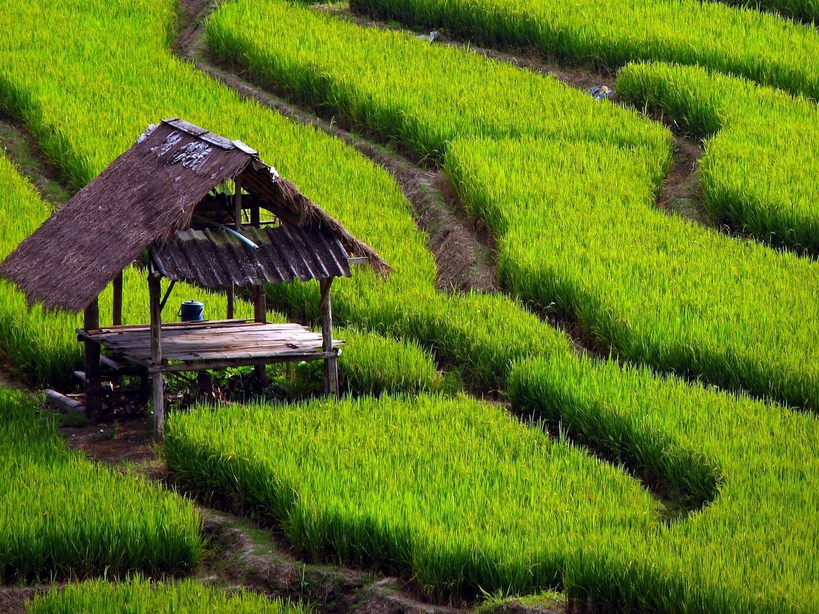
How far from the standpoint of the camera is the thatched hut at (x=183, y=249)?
7352 millimetres

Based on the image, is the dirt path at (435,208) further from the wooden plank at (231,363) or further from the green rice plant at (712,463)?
the wooden plank at (231,363)

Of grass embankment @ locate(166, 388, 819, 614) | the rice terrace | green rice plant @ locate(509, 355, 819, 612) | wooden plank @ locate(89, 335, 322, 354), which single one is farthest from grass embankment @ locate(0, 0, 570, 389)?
wooden plank @ locate(89, 335, 322, 354)

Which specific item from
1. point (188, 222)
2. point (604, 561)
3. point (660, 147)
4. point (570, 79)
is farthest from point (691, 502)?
point (570, 79)

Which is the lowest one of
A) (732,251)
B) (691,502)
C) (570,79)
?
(691,502)

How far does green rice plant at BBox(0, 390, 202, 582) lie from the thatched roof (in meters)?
1.10

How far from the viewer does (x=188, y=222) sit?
724 cm

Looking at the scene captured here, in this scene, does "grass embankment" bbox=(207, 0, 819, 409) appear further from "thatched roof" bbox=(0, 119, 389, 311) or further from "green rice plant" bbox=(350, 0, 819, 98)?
"thatched roof" bbox=(0, 119, 389, 311)

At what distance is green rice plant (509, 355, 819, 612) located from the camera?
5352 mm

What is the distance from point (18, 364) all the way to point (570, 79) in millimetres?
7717

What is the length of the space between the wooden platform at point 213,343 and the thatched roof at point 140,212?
568mm

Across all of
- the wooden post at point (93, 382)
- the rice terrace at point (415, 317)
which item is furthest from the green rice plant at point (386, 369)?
the wooden post at point (93, 382)

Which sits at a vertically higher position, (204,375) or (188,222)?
(188,222)

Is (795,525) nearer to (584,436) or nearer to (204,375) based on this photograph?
(584,436)

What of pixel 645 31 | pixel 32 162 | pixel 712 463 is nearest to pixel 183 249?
pixel 712 463
